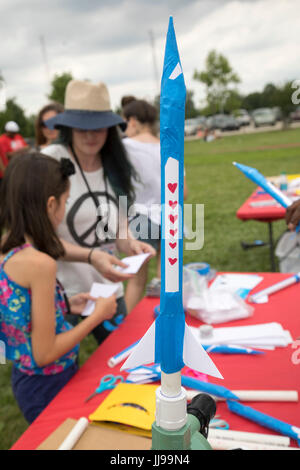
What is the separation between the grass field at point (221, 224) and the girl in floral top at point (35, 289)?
50 centimetres

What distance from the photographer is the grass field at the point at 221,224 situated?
7.59 ft

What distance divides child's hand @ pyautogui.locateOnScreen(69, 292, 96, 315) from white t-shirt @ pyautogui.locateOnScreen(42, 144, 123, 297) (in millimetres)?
189

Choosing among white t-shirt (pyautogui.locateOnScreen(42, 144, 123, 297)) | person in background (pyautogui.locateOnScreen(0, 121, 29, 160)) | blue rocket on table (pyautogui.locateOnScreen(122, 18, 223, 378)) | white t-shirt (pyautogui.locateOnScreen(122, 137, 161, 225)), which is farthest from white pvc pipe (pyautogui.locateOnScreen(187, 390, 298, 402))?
person in background (pyautogui.locateOnScreen(0, 121, 29, 160))

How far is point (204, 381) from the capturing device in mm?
963

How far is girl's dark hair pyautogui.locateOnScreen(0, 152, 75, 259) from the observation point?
1.33 metres

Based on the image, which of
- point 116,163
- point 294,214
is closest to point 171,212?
point 294,214

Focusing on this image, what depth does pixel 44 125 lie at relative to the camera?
379 centimetres

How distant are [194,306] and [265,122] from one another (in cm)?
2337

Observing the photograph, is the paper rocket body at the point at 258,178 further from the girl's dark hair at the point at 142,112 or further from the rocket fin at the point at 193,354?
the girl's dark hair at the point at 142,112

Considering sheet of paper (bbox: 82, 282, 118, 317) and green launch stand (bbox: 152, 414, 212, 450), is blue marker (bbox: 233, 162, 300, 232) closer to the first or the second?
green launch stand (bbox: 152, 414, 212, 450)

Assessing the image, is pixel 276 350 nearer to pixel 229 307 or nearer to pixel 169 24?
pixel 229 307

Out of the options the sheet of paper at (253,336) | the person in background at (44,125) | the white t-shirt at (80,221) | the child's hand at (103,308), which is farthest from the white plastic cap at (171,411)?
the person in background at (44,125)

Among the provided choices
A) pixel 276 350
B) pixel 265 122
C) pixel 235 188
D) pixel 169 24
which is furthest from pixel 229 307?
pixel 265 122

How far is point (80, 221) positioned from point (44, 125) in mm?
2365
